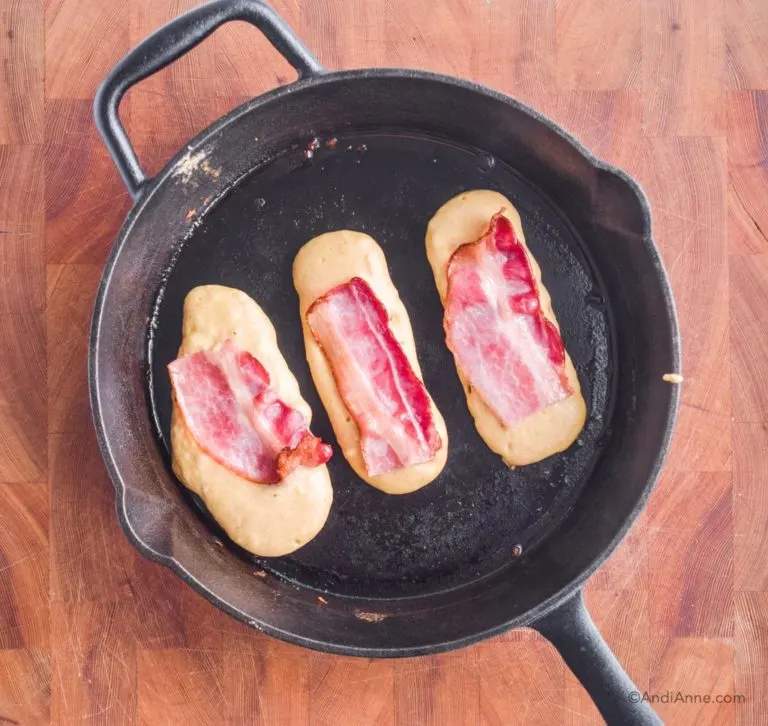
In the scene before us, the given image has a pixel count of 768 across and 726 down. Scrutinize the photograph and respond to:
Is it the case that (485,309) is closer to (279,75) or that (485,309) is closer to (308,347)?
(308,347)

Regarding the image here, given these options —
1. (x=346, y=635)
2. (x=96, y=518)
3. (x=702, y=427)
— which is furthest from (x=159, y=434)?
(x=702, y=427)

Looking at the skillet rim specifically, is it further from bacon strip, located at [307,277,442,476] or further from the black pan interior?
bacon strip, located at [307,277,442,476]

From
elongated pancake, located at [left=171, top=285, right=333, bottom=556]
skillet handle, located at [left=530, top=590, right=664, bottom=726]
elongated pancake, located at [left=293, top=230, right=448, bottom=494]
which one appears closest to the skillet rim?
skillet handle, located at [left=530, top=590, right=664, bottom=726]

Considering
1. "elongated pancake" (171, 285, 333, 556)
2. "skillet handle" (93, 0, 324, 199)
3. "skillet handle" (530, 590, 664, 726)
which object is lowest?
"skillet handle" (530, 590, 664, 726)

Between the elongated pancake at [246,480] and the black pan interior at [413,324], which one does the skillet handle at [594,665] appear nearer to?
the black pan interior at [413,324]

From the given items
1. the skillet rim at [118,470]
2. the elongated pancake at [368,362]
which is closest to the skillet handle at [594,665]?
the skillet rim at [118,470]

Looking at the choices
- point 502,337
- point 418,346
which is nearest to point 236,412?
point 418,346
